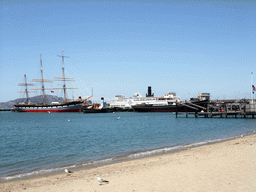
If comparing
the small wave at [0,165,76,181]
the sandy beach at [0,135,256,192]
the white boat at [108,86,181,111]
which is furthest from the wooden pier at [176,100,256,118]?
the white boat at [108,86,181,111]

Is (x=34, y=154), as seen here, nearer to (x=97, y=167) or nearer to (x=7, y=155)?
(x=7, y=155)

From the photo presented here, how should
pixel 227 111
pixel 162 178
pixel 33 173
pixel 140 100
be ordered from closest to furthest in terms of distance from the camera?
pixel 162 178 < pixel 33 173 < pixel 227 111 < pixel 140 100

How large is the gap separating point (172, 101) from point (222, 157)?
286ft

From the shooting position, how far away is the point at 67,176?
9.70 meters

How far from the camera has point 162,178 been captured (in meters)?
8.48

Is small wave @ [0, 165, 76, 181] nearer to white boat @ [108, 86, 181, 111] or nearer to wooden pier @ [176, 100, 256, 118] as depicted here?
wooden pier @ [176, 100, 256, 118]

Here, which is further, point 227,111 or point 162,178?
point 227,111

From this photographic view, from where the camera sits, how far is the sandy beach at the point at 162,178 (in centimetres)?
739

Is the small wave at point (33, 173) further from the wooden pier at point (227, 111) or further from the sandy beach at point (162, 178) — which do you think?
the wooden pier at point (227, 111)

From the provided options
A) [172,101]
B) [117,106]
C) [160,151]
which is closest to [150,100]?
[172,101]

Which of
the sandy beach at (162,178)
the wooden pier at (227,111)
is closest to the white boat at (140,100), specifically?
the wooden pier at (227,111)

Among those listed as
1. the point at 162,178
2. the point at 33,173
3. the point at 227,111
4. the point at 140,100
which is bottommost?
the point at 227,111

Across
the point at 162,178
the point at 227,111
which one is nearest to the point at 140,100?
the point at 227,111

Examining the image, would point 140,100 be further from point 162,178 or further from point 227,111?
point 162,178
